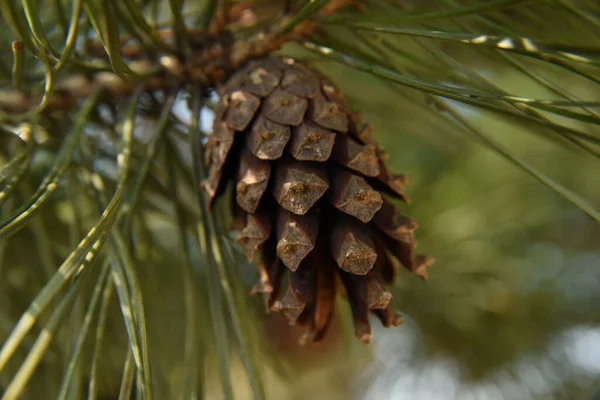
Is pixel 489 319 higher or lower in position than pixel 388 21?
lower

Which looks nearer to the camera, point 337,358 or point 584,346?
point 584,346

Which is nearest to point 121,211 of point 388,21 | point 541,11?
point 388,21

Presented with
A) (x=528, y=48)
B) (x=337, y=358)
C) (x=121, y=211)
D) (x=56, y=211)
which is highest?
(x=528, y=48)

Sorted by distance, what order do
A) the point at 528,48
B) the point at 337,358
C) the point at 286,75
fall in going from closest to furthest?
the point at 528,48 < the point at 286,75 < the point at 337,358

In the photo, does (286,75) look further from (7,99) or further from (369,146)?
(7,99)
